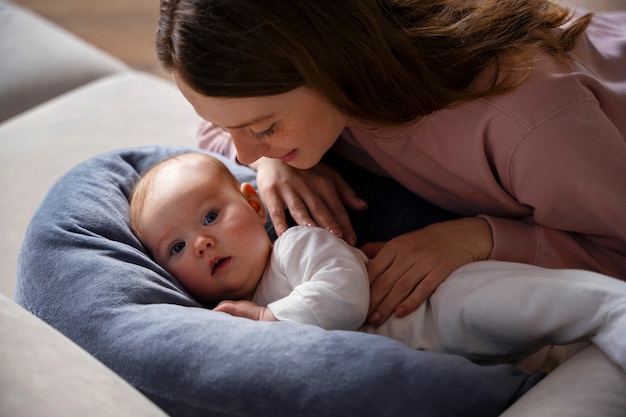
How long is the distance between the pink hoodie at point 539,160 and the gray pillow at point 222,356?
0.30 metres

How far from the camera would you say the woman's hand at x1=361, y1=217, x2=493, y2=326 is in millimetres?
1148

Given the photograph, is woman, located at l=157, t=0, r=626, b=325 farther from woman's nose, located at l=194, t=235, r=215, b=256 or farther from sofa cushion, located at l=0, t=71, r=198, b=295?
sofa cushion, located at l=0, t=71, r=198, b=295

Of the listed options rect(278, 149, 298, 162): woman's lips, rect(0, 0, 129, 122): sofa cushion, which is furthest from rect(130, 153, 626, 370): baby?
rect(0, 0, 129, 122): sofa cushion

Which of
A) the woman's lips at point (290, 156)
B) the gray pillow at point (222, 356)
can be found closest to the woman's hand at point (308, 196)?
the woman's lips at point (290, 156)

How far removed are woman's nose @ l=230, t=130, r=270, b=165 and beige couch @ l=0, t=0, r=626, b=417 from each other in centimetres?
39

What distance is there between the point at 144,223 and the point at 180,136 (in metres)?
0.50

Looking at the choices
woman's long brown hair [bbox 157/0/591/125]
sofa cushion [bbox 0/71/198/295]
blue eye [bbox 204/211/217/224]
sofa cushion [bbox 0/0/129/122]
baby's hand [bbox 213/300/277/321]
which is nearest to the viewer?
woman's long brown hair [bbox 157/0/591/125]

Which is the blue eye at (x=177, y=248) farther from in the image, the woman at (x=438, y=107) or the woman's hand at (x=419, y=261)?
the woman's hand at (x=419, y=261)

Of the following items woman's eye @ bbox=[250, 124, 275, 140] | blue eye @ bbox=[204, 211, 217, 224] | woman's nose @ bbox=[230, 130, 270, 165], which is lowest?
blue eye @ bbox=[204, 211, 217, 224]

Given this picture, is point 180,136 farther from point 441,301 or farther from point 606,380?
point 606,380

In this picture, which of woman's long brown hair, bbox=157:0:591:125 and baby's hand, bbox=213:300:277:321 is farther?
baby's hand, bbox=213:300:277:321

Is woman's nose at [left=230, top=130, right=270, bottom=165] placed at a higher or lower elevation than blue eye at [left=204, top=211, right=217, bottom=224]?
higher

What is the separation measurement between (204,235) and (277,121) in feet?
0.76

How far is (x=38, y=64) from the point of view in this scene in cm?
196
